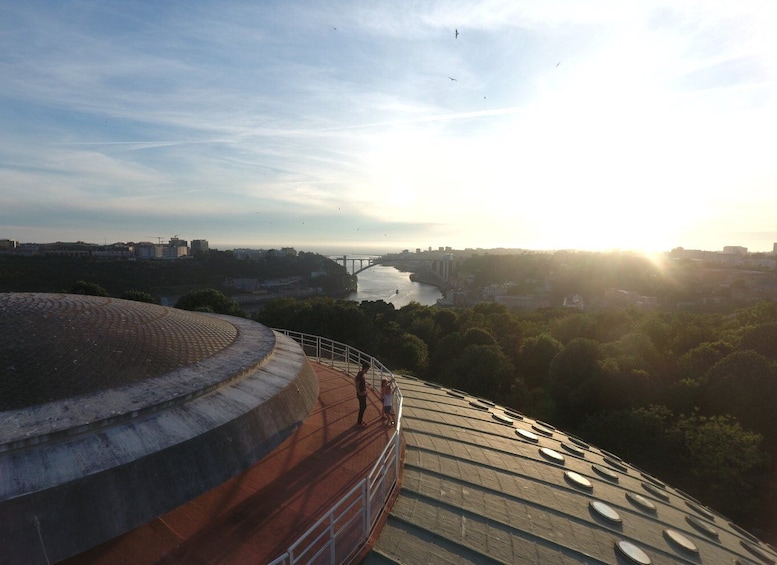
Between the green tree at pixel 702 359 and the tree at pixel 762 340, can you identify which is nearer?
the tree at pixel 762 340

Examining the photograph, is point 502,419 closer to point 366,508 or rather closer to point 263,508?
point 366,508

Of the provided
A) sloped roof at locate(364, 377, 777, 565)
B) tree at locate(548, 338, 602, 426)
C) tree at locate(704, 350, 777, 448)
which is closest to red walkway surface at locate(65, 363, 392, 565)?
sloped roof at locate(364, 377, 777, 565)

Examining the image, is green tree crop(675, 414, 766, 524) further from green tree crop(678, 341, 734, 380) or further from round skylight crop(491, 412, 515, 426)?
round skylight crop(491, 412, 515, 426)

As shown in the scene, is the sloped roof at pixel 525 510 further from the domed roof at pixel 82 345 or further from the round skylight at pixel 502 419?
the domed roof at pixel 82 345

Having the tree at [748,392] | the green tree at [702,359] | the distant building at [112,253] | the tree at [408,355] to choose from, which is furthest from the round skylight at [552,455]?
the distant building at [112,253]

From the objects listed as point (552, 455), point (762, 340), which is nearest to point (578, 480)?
point (552, 455)

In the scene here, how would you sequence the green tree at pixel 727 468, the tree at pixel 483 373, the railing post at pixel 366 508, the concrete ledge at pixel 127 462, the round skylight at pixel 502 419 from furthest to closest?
the tree at pixel 483 373, the green tree at pixel 727 468, the round skylight at pixel 502 419, the railing post at pixel 366 508, the concrete ledge at pixel 127 462

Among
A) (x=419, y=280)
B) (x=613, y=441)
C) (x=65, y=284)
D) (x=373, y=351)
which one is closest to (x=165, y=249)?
(x=419, y=280)
